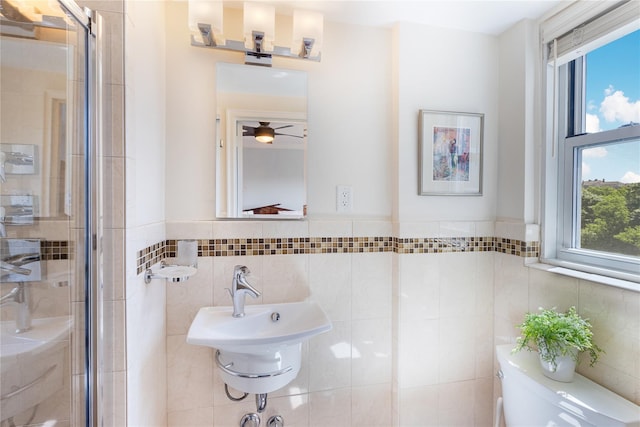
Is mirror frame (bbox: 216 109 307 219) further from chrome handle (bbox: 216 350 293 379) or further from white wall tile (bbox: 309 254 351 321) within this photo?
chrome handle (bbox: 216 350 293 379)

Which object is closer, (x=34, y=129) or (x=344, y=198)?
(x=34, y=129)

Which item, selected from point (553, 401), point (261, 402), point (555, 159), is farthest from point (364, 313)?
point (555, 159)

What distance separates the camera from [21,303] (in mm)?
844

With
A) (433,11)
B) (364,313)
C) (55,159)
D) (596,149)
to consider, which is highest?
(433,11)

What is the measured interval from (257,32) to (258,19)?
0.17ft

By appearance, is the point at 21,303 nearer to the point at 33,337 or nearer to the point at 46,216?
the point at 33,337

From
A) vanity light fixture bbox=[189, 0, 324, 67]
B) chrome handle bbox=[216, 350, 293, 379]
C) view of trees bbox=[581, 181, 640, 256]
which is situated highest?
vanity light fixture bbox=[189, 0, 324, 67]

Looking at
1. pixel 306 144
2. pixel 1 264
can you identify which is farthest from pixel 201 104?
pixel 1 264

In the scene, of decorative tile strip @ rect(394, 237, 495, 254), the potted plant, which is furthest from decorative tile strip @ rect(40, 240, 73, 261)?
the potted plant

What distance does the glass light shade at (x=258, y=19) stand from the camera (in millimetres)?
1276

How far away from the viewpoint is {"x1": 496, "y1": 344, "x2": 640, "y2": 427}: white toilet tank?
96cm

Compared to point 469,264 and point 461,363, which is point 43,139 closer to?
point 469,264

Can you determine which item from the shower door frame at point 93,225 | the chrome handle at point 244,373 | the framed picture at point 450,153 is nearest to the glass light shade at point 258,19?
the shower door frame at point 93,225

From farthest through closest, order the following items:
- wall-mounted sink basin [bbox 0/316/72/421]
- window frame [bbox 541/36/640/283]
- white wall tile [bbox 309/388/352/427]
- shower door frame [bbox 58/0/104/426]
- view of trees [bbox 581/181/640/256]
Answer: white wall tile [bbox 309/388/352/427], window frame [bbox 541/36/640/283], view of trees [bbox 581/181/640/256], shower door frame [bbox 58/0/104/426], wall-mounted sink basin [bbox 0/316/72/421]
